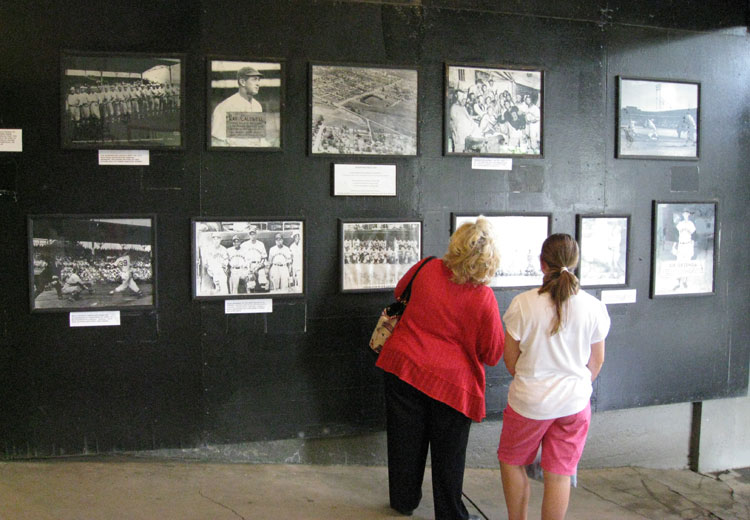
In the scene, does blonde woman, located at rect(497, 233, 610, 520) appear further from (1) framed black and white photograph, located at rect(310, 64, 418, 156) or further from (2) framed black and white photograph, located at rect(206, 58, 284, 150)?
(2) framed black and white photograph, located at rect(206, 58, 284, 150)

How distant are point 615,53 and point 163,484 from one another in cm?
442

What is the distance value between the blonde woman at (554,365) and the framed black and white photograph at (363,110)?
5.36 feet

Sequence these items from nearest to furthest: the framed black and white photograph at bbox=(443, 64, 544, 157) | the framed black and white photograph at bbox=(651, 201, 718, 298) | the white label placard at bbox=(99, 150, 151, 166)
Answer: the white label placard at bbox=(99, 150, 151, 166) < the framed black and white photograph at bbox=(443, 64, 544, 157) < the framed black and white photograph at bbox=(651, 201, 718, 298)

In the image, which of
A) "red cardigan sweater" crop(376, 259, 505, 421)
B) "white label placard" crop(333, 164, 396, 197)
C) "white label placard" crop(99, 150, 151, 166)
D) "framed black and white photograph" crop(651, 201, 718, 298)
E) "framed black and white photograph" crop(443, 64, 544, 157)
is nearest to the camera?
"red cardigan sweater" crop(376, 259, 505, 421)

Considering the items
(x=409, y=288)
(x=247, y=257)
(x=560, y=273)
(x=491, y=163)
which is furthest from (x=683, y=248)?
(x=247, y=257)

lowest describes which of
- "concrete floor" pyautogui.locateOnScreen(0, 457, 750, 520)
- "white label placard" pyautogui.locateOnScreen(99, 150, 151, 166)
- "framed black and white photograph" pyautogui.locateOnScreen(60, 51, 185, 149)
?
"concrete floor" pyautogui.locateOnScreen(0, 457, 750, 520)

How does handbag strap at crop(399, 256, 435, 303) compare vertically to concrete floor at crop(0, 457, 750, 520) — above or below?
above

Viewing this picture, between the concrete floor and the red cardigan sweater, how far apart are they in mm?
975

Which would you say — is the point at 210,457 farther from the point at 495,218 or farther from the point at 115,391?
the point at 495,218

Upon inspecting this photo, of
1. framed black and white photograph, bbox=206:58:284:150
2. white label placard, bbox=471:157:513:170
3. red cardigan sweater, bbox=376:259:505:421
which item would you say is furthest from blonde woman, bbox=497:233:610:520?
framed black and white photograph, bbox=206:58:284:150

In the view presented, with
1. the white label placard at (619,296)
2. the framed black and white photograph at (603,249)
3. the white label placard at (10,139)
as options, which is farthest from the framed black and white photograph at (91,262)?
the white label placard at (619,296)

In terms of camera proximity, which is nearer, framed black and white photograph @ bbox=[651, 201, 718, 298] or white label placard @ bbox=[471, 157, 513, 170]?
white label placard @ bbox=[471, 157, 513, 170]

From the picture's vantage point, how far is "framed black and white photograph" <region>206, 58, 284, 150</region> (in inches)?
164

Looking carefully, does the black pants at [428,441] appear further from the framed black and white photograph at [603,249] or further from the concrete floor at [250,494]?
the framed black and white photograph at [603,249]
